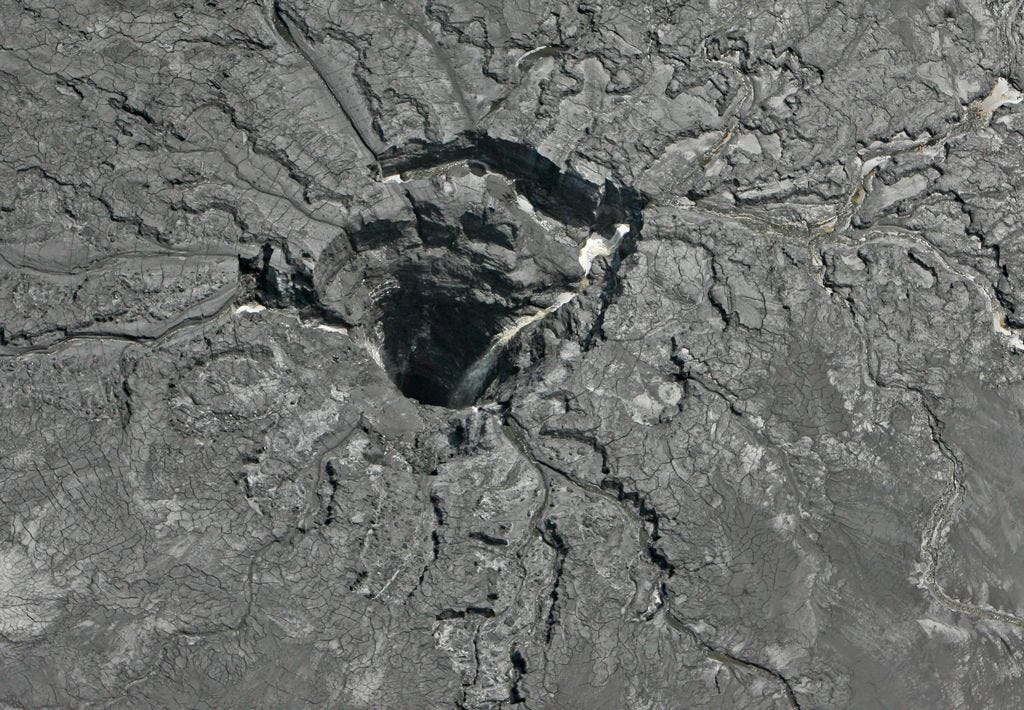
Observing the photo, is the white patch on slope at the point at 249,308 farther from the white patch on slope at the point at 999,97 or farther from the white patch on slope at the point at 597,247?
the white patch on slope at the point at 999,97

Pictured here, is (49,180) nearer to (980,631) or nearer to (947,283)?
(947,283)

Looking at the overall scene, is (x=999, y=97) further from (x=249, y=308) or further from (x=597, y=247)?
(x=249, y=308)

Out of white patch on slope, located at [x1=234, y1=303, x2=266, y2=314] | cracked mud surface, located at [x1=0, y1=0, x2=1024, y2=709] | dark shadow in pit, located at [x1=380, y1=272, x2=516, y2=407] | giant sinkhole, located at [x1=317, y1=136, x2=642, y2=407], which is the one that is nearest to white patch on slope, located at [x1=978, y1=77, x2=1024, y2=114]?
cracked mud surface, located at [x1=0, y1=0, x2=1024, y2=709]

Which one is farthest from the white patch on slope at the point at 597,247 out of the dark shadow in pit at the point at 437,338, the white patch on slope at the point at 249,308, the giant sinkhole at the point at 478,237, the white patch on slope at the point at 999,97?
the white patch on slope at the point at 999,97

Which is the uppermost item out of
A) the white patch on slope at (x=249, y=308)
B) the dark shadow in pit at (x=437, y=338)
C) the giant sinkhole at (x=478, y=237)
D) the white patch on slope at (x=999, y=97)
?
the white patch on slope at (x=999, y=97)

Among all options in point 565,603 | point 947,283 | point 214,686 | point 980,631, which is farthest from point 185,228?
point 980,631

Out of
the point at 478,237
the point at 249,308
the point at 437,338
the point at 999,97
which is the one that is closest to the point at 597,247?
the point at 478,237

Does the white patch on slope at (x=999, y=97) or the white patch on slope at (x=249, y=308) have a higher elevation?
the white patch on slope at (x=999, y=97)
